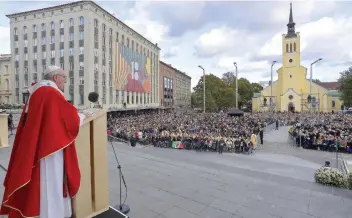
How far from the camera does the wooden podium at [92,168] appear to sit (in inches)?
119

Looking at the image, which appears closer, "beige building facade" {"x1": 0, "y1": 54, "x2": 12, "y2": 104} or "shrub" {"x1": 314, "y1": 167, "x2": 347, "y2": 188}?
"shrub" {"x1": 314, "y1": 167, "x2": 347, "y2": 188}

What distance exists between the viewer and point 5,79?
49.1m

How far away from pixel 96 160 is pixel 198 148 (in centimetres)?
1404

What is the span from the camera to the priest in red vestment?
90.4 inches

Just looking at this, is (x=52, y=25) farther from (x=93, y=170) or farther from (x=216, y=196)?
(x=93, y=170)

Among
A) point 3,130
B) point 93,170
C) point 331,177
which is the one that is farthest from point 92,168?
point 3,130

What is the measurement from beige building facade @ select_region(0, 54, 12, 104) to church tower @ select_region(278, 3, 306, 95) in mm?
66218

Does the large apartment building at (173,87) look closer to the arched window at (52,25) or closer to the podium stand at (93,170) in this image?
the arched window at (52,25)

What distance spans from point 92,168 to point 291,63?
76.4m

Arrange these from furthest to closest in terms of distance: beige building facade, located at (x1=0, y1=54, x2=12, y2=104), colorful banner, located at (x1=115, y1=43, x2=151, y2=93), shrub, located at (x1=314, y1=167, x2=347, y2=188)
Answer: beige building facade, located at (x1=0, y1=54, x2=12, y2=104) → colorful banner, located at (x1=115, y1=43, x2=151, y2=93) → shrub, located at (x1=314, y1=167, x2=347, y2=188)

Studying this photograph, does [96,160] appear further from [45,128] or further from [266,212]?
[266,212]

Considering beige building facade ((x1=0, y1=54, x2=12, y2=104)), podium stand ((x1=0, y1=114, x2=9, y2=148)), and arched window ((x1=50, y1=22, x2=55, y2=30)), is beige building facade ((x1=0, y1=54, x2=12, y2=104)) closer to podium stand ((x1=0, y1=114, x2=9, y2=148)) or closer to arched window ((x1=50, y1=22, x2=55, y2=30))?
arched window ((x1=50, y1=22, x2=55, y2=30))

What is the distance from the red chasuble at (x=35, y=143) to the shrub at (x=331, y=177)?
25.8 feet

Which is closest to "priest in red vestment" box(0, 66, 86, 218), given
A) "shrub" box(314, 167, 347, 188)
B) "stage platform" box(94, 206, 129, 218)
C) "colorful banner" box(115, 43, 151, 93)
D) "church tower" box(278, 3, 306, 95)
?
"stage platform" box(94, 206, 129, 218)
